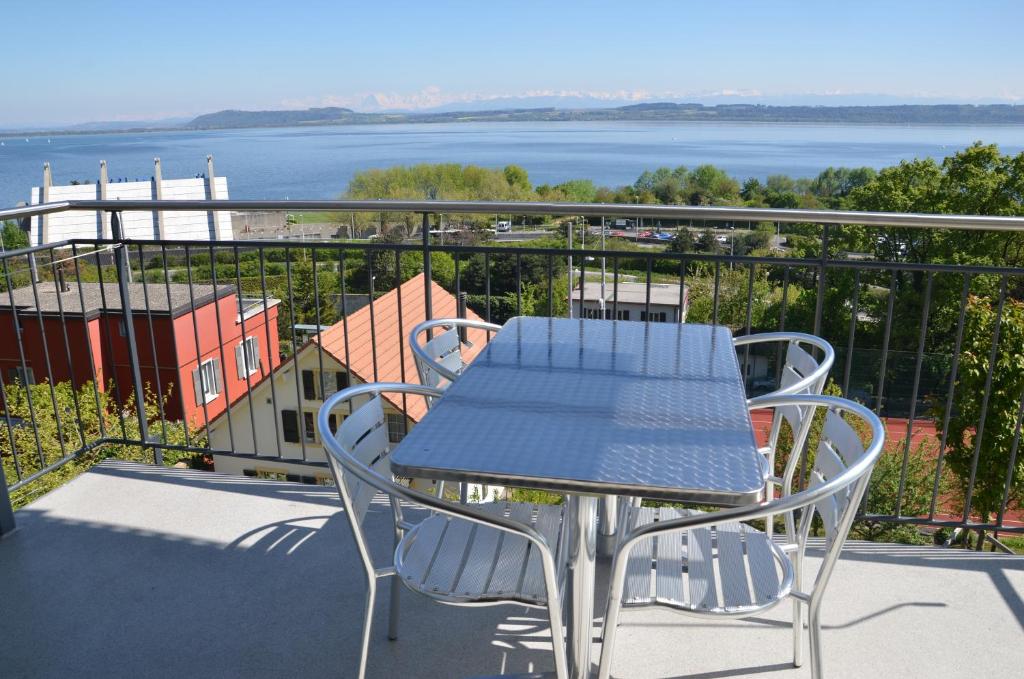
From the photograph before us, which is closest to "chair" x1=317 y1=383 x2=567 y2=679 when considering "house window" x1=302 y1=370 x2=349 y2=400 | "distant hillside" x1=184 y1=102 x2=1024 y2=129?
"house window" x1=302 y1=370 x2=349 y2=400

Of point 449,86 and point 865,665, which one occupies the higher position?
point 449,86

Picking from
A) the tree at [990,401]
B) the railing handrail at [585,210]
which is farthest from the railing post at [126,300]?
the tree at [990,401]

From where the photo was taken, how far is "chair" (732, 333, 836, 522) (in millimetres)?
2130

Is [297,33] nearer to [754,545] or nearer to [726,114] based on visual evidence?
[726,114]

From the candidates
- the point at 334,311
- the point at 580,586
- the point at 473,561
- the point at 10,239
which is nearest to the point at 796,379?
the point at 580,586

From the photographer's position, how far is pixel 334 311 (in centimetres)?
2670

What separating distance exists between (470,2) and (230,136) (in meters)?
107

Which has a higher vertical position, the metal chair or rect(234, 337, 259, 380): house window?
the metal chair

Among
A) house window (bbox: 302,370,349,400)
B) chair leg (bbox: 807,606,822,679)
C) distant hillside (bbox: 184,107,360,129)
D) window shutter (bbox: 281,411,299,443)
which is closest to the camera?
chair leg (bbox: 807,606,822,679)

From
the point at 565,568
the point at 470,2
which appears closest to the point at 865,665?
the point at 565,568

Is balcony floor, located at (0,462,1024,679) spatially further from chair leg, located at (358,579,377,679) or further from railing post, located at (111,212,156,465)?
railing post, located at (111,212,156,465)

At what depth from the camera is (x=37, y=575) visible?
269 centimetres

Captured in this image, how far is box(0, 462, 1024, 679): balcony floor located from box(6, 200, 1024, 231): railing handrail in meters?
1.30

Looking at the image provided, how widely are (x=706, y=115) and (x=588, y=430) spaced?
5635 centimetres
